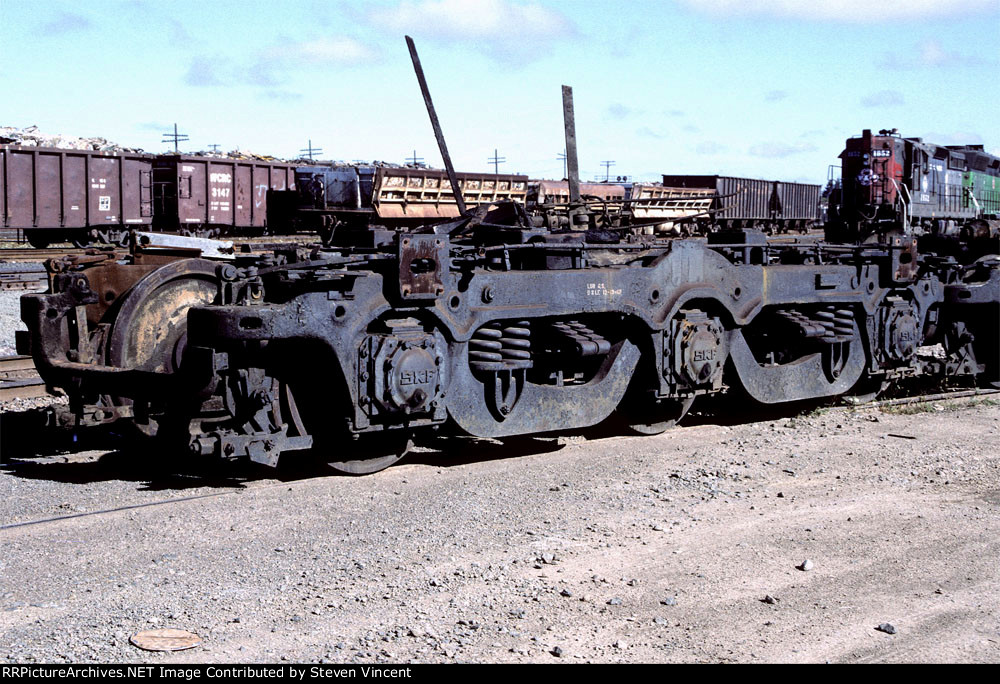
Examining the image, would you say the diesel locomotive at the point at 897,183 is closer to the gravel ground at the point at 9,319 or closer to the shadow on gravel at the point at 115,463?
the gravel ground at the point at 9,319

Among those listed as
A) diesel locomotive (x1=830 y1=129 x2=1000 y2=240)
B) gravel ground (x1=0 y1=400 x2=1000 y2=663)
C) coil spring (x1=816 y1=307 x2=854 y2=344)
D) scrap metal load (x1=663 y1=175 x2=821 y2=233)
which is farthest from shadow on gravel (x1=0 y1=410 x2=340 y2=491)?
scrap metal load (x1=663 y1=175 x2=821 y2=233)

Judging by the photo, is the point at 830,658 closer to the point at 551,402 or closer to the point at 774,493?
the point at 774,493

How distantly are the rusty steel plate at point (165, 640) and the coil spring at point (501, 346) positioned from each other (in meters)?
3.43

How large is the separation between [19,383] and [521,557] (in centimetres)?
662

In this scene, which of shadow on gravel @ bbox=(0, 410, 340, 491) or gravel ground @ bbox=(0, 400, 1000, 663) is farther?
shadow on gravel @ bbox=(0, 410, 340, 491)

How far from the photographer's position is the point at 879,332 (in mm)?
10367

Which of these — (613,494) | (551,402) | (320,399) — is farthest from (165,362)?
(613,494)

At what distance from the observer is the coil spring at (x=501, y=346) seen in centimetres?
771

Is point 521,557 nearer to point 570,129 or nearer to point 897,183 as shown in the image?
point 570,129

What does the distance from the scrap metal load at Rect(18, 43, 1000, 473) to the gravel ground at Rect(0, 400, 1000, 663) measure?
436mm

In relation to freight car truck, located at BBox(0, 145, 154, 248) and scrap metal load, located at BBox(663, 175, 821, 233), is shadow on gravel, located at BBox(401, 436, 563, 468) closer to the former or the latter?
freight car truck, located at BBox(0, 145, 154, 248)

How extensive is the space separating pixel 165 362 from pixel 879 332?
257 inches

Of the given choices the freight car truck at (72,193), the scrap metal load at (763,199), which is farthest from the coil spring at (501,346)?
the scrap metal load at (763,199)

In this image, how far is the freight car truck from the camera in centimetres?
3147
